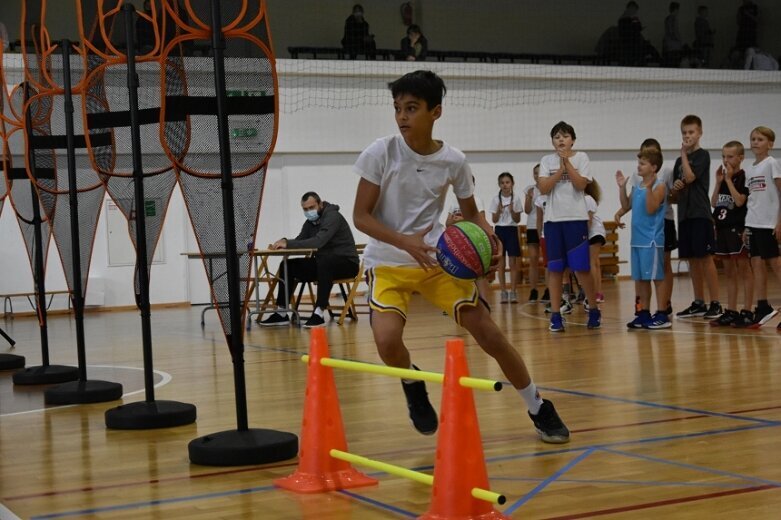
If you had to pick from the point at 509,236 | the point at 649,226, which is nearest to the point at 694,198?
the point at 649,226

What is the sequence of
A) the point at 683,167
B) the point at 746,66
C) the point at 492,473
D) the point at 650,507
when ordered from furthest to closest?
the point at 746,66, the point at 683,167, the point at 492,473, the point at 650,507

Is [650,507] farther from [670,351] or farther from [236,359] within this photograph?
[670,351]

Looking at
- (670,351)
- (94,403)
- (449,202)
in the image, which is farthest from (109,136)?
(449,202)

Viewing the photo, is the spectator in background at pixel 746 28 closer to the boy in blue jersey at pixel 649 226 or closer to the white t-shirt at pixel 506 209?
the white t-shirt at pixel 506 209

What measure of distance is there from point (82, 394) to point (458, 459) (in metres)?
3.83

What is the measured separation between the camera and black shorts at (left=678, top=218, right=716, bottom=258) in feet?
32.1

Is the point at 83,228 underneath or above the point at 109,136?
Result: underneath

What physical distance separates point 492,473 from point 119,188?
4026 millimetres

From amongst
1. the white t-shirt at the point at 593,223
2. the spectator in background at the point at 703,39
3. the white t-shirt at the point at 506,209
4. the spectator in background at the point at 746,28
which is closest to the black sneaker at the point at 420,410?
the white t-shirt at the point at 593,223

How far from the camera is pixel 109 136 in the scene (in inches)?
258

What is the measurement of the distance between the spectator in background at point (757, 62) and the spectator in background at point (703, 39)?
802mm

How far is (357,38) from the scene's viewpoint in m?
19.3

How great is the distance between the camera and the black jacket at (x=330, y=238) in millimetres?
11586

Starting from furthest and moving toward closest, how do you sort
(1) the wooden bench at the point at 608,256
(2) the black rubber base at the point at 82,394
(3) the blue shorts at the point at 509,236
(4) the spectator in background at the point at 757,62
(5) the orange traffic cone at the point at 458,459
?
(4) the spectator in background at the point at 757,62, (1) the wooden bench at the point at 608,256, (3) the blue shorts at the point at 509,236, (2) the black rubber base at the point at 82,394, (5) the orange traffic cone at the point at 458,459
